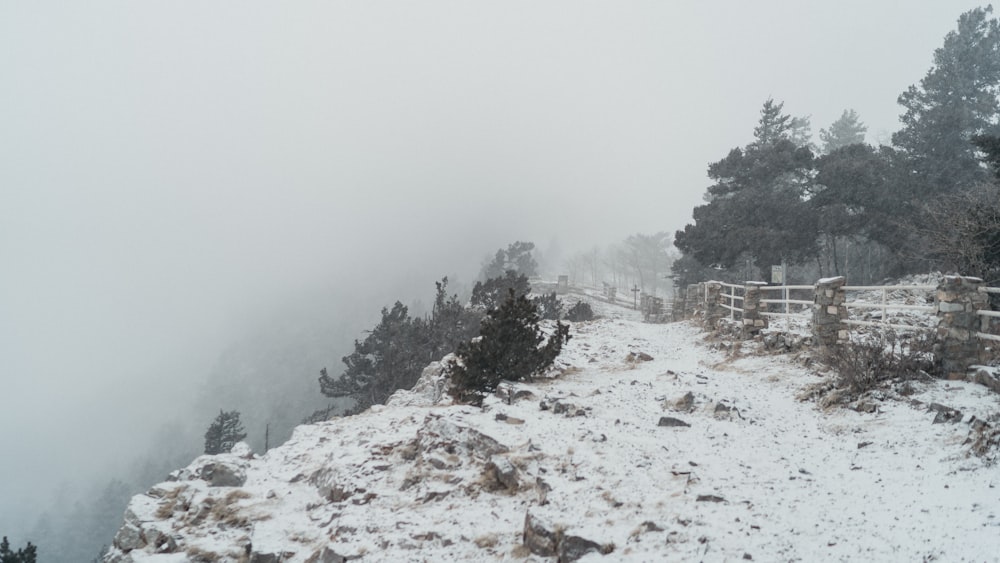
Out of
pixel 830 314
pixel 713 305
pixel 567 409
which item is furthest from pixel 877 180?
pixel 567 409

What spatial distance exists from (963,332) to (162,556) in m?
11.6

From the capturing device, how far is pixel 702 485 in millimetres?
4453

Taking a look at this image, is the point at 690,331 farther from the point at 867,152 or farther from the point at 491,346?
the point at 867,152

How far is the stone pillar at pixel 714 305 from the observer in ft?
54.5

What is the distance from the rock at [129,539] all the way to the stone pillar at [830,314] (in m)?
12.6

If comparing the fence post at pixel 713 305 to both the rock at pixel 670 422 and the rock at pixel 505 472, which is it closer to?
the rock at pixel 670 422

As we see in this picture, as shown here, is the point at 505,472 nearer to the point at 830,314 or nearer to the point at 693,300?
the point at 830,314

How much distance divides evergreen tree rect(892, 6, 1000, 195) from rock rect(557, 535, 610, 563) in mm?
31189

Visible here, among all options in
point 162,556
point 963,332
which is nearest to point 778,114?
point 963,332

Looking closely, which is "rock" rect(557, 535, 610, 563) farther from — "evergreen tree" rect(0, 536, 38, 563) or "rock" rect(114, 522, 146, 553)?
"evergreen tree" rect(0, 536, 38, 563)

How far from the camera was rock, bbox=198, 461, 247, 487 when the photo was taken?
6660 millimetres

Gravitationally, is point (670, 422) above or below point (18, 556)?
above

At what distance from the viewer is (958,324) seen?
6711mm

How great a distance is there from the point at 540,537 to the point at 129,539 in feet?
18.5
